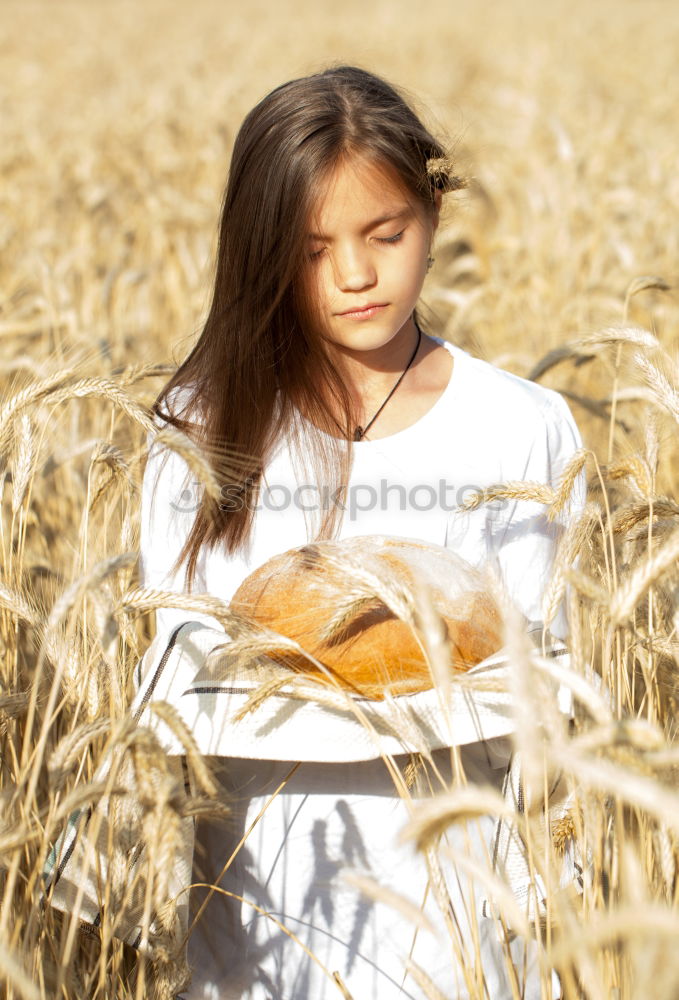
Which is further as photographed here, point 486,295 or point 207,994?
point 486,295

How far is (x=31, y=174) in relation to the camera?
564cm

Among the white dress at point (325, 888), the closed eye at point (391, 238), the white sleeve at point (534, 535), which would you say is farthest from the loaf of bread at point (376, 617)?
the closed eye at point (391, 238)

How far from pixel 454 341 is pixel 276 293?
2.14m

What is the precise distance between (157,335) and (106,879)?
2.92 m

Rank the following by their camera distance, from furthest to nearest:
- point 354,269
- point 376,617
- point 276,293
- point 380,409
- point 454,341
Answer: point 454,341, point 380,409, point 276,293, point 354,269, point 376,617

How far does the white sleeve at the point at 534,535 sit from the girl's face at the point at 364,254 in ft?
1.23

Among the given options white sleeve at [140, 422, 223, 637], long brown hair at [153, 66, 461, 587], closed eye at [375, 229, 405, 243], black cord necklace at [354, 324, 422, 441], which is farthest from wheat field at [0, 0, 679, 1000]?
closed eye at [375, 229, 405, 243]

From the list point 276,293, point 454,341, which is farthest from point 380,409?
point 454,341

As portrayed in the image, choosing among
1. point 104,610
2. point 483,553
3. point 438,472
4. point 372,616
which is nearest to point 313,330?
point 438,472

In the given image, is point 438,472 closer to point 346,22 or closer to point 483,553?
point 483,553

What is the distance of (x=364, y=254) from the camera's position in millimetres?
1615

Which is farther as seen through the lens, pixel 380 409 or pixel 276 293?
pixel 380 409

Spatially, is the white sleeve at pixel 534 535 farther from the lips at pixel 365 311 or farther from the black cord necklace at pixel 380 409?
the lips at pixel 365 311

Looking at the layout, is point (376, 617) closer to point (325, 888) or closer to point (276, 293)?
point (325, 888)
